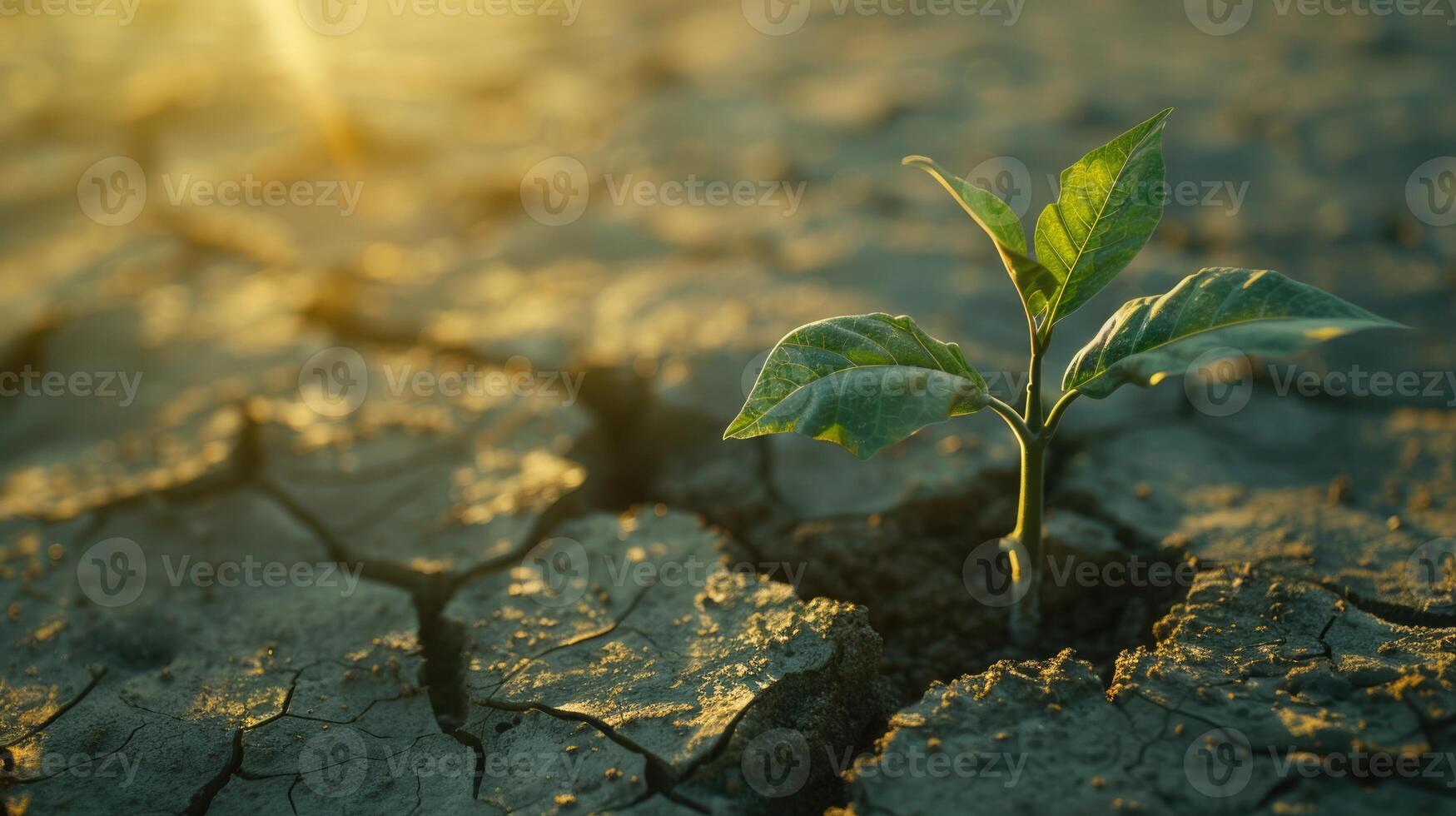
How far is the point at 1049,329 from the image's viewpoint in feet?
5.12

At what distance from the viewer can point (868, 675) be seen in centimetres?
168

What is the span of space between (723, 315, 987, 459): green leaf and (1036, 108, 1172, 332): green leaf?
8.9 inches

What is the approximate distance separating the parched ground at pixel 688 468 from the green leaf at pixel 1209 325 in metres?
0.53

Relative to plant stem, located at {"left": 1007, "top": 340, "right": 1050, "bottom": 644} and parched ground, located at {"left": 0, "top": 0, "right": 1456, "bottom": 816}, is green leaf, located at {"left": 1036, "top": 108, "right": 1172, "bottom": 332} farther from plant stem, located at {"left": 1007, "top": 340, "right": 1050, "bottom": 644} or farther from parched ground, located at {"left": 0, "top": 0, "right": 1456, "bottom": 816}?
parched ground, located at {"left": 0, "top": 0, "right": 1456, "bottom": 816}

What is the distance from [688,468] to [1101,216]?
1.28 meters

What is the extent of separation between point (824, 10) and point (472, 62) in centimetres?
210

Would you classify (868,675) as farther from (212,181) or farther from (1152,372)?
(212,181)

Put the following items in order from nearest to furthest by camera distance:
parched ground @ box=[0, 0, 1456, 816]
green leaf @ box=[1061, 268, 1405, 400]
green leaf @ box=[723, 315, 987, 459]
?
1. green leaf @ box=[1061, 268, 1405, 400]
2. green leaf @ box=[723, 315, 987, 459]
3. parched ground @ box=[0, 0, 1456, 816]

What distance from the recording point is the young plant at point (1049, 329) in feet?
4.44

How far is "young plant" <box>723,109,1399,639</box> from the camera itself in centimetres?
135

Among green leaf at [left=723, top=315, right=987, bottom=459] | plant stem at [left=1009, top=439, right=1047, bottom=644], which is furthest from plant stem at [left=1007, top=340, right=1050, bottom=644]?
green leaf at [left=723, top=315, right=987, bottom=459]

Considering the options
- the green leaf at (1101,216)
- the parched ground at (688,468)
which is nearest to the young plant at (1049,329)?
the green leaf at (1101,216)

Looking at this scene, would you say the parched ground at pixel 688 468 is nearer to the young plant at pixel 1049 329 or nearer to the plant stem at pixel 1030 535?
the plant stem at pixel 1030 535

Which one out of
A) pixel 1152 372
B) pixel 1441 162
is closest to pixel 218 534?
pixel 1152 372
